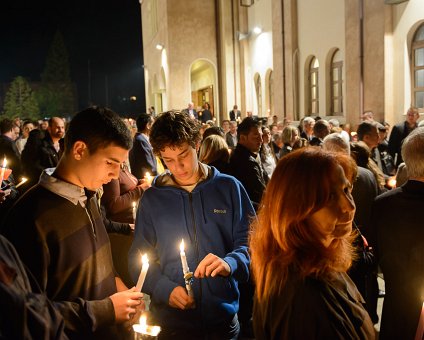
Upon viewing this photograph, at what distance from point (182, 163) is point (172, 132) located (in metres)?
0.21

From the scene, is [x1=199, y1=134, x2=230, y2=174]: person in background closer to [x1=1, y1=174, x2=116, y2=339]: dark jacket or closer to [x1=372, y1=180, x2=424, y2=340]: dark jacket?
[x1=372, y1=180, x2=424, y2=340]: dark jacket

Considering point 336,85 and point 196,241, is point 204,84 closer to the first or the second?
point 336,85

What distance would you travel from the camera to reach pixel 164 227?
288 cm

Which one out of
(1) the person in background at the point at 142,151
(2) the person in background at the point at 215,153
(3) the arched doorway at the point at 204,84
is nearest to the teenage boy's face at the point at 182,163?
(2) the person in background at the point at 215,153

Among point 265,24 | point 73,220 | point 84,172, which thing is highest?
point 265,24

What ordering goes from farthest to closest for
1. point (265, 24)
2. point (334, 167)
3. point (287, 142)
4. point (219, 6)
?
point (219, 6)
point (265, 24)
point (287, 142)
point (334, 167)

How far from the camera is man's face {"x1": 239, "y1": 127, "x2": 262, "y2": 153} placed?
5805 mm

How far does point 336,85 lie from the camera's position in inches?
695

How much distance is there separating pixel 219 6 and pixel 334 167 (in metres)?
29.2

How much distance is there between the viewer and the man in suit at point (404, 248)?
3275 millimetres

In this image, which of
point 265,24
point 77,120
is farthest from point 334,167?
point 265,24

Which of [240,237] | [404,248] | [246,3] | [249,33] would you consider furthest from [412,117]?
[246,3]

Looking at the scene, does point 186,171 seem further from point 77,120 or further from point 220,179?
point 77,120

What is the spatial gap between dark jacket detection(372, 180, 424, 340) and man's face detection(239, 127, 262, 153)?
245 centimetres
